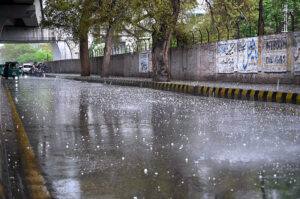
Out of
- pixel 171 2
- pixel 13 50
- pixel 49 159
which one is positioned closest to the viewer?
pixel 49 159

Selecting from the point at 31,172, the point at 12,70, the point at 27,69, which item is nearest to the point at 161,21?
the point at 31,172

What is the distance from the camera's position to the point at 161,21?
2550cm

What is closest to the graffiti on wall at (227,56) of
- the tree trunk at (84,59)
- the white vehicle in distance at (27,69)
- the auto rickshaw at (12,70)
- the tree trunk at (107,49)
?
the tree trunk at (107,49)

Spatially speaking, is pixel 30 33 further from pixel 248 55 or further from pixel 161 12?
pixel 248 55

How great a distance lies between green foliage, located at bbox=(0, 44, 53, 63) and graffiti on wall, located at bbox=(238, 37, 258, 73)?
139 metres

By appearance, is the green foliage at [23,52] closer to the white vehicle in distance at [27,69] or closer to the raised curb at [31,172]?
the white vehicle in distance at [27,69]

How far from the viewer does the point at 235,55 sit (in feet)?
79.2

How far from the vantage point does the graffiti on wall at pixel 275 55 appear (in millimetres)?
20406

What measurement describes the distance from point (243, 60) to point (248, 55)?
0.40 meters

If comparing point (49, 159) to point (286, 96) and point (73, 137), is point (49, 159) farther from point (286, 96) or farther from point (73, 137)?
point (286, 96)

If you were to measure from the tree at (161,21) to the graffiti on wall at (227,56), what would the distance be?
9.20 feet

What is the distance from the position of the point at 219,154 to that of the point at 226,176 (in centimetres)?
122

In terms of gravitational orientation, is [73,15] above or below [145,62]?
above

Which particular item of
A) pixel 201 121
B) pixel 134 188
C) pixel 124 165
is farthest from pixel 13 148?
pixel 201 121
